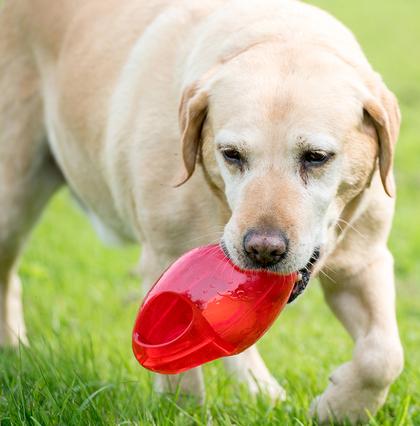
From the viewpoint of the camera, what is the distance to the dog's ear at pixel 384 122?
346cm

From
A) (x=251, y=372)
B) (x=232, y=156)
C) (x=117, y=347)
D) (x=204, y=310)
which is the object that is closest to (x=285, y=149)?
(x=232, y=156)

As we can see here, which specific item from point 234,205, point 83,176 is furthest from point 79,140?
point 234,205

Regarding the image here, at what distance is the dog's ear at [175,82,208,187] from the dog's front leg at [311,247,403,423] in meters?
0.76

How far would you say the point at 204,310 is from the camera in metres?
3.25

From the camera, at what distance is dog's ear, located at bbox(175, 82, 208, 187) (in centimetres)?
354

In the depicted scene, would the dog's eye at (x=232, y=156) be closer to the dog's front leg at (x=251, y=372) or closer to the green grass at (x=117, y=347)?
the green grass at (x=117, y=347)

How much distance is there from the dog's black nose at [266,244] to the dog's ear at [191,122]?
1.87 feet

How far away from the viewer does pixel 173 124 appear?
12.8 feet

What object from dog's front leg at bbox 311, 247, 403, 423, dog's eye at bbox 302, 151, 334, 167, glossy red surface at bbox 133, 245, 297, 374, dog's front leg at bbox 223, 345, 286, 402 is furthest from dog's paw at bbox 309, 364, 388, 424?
dog's eye at bbox 302, 151, 334, 167

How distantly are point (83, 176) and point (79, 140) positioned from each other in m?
0.21

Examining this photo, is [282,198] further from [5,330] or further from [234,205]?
[5,330]

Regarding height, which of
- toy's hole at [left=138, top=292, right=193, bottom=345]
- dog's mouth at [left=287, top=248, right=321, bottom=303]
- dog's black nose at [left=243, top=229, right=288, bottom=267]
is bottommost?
toy's hole at [left=138, top=292, right=193, bottom=345]

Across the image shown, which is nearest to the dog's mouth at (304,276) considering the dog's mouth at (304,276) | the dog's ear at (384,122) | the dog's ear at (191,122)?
the dog's mouth at (304,276)

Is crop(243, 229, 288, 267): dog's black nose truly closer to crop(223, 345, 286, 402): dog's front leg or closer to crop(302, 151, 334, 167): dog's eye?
crop(302, 151, 334, 167): dog's eye
